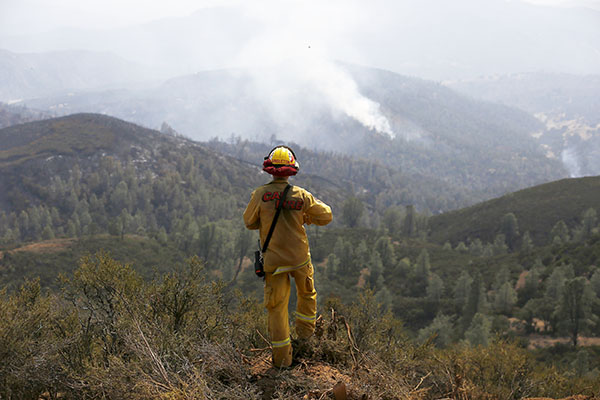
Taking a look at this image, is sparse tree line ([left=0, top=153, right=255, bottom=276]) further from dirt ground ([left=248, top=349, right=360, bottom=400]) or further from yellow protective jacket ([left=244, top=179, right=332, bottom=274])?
yellow protective jacket ([left=244, top=179, right=332, bottom=274])

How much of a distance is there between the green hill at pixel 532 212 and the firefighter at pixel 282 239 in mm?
94812

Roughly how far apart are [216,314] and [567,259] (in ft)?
189

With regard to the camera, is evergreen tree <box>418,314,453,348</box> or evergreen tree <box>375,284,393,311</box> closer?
evergreen tree <box>418,314,453,348</box>

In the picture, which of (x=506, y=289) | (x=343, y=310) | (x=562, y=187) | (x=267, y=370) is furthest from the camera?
(x=562, y=187)

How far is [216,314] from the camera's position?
9820 millimetres

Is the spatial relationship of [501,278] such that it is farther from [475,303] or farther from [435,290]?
[475,303]

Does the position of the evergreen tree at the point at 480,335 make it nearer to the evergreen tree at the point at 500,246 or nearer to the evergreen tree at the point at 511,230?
the evergreen tree at the point at 500,246

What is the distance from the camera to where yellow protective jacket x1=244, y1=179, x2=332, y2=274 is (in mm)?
6043

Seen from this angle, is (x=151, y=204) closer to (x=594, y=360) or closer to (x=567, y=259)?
(x=567, y=259)

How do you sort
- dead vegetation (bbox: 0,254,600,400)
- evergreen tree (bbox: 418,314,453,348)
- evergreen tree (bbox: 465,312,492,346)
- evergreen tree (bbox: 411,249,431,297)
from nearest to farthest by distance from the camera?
A: dead vegetation (bbox: 0,254,600,400) < evergreen tree (bbox: 465,312,492,346) < evergreen tree (bbox: 418,314,453,348) < evergreen tree (bbox: 411,249,431,297)

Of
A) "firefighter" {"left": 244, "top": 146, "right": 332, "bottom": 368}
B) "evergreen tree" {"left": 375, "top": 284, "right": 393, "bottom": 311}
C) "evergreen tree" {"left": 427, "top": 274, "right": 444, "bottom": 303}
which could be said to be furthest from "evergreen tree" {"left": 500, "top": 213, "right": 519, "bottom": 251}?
"firefighter" {"left": 244, "top": 146, "right": 332, "bottom": 368}

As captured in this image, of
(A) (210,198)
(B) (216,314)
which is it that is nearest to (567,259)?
(B) (216,314)

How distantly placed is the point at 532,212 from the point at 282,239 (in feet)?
344

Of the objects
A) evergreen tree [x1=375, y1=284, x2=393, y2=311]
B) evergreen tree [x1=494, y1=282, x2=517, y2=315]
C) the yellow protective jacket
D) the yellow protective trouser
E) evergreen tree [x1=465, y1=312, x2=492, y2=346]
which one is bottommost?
evergreen tree [x1=375, y1=284, x2=393, y2=311]
